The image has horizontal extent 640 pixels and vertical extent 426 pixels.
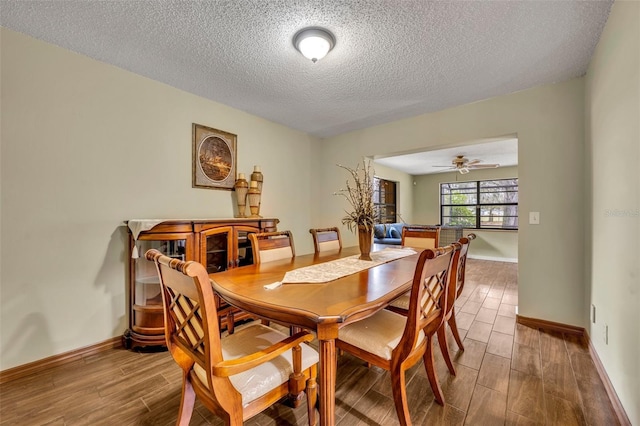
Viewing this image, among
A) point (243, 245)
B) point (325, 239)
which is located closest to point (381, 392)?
point (325, 239)

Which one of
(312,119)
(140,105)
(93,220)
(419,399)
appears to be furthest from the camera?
(312,119)

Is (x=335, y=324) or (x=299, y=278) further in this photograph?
(x=299, y=278)

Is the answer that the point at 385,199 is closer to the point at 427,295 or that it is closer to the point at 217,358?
the point at 427,295

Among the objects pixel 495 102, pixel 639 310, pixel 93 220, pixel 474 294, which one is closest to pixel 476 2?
pixel 495 102

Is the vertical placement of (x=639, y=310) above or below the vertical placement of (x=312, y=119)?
below

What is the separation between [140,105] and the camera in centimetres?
245

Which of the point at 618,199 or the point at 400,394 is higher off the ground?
the point at 618,199

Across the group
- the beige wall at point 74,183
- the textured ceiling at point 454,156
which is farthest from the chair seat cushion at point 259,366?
the textured ceiling at point 454,156

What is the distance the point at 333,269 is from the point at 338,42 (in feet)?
5.29

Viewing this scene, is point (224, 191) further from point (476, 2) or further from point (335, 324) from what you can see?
point (476, 2)

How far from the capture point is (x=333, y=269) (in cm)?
174

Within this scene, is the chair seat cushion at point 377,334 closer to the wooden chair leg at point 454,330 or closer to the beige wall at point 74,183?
the wooden chair leg at point 454,330

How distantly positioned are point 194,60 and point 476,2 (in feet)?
6.69

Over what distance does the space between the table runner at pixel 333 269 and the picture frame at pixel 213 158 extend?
1.76m
